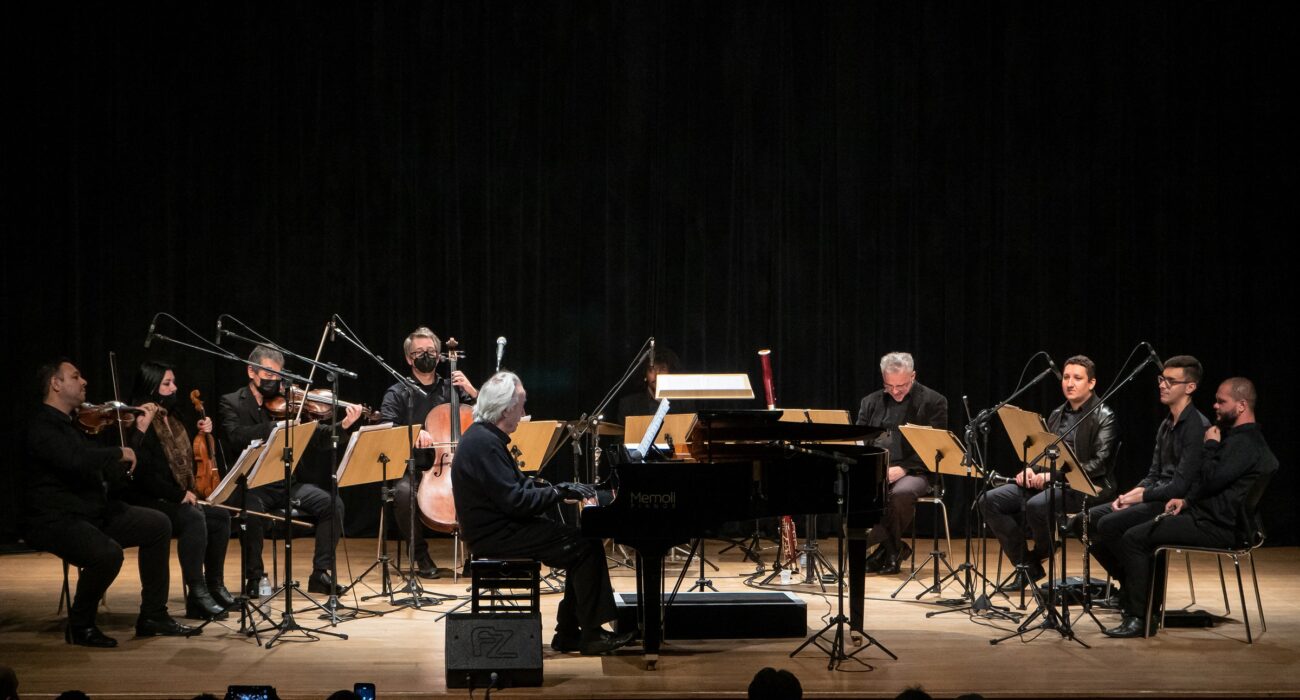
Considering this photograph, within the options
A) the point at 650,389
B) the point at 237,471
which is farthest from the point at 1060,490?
the point at 237,471

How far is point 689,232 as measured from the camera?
9359mm

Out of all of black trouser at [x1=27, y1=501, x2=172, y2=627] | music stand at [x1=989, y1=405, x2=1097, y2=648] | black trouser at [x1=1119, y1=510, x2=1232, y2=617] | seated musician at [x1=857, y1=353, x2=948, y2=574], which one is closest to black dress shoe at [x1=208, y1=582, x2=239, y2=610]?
black trouser at [x1=27, y1=501, x2=172, y2=627]

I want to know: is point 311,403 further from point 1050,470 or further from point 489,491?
point 1050,470

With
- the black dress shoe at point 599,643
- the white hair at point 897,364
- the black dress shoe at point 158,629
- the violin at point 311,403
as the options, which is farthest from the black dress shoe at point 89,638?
the white hair at point 897,364

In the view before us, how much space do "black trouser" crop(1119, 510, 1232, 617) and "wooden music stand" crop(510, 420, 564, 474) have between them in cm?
317

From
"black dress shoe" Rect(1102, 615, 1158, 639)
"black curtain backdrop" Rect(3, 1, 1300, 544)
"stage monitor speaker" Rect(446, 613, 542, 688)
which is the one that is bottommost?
"black dress shoe" Rect(1102, 615, 1158, 639)

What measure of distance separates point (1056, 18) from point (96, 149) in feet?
24.5

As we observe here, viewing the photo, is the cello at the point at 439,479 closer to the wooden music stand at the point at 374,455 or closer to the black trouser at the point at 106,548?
the wooden music stand at the point at 374,455

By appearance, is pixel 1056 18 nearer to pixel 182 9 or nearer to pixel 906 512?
pixel 906 512

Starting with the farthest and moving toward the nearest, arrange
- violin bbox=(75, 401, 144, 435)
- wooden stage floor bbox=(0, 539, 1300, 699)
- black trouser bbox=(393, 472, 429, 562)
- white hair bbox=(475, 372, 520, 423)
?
1. black trouser bbox=(393, 472, 429, 562)
2. violin bbox=(75, 401, 144, 435)
3. white hair bbox=(475, 372, 520, 423)
4. wooden stage floor bbox=(0, 539, 1300, 699)

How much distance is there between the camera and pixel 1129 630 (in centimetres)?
589

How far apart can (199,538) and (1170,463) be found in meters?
5.09

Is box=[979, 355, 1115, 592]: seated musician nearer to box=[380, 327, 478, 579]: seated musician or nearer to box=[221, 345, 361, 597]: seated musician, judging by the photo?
box=[380, 327, 478, 579]: seated musician

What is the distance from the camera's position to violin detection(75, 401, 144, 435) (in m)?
6.02
